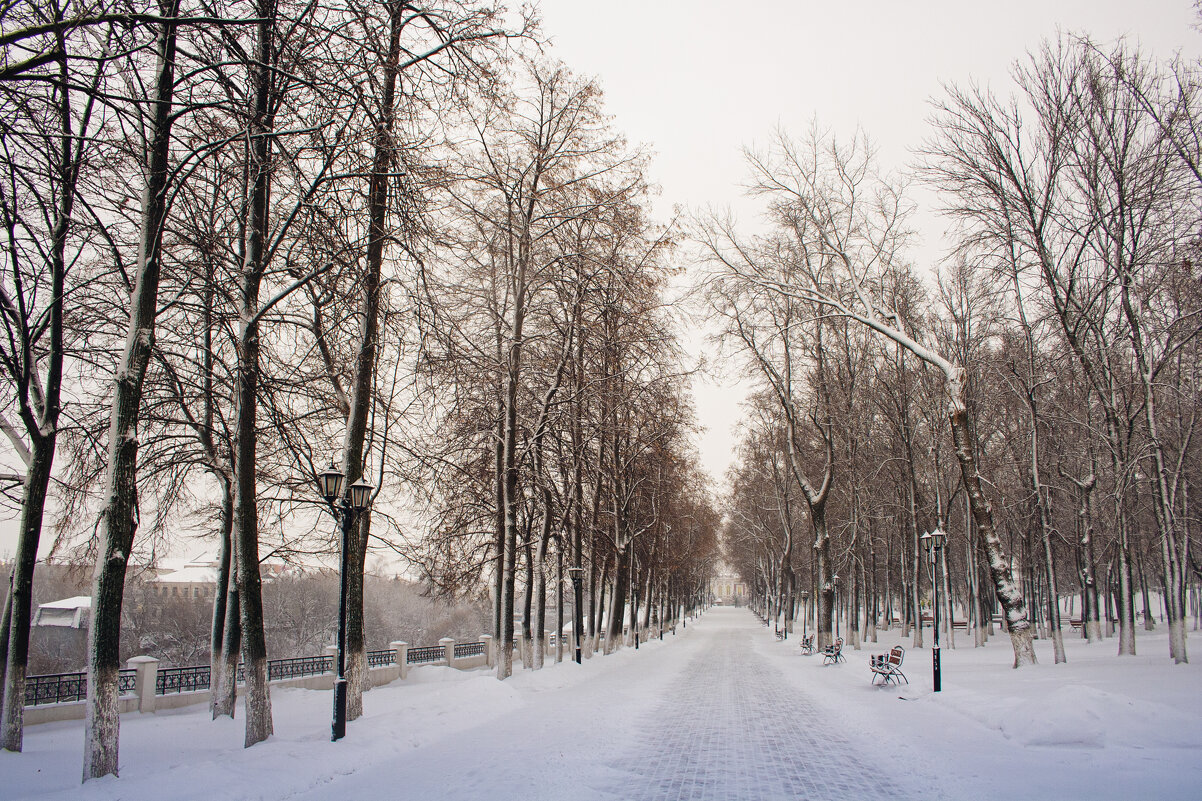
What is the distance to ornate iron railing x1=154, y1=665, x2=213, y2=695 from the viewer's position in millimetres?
18203

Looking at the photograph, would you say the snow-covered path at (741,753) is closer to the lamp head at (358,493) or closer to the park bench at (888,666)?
the park bench at (888,666)

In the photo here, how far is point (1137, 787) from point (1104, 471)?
26.7 meters

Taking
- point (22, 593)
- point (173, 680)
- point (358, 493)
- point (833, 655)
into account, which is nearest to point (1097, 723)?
point (358, 493)

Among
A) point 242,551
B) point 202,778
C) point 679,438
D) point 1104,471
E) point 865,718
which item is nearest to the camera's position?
point 202,778

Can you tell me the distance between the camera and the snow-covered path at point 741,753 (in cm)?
759

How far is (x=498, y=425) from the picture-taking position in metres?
20.2

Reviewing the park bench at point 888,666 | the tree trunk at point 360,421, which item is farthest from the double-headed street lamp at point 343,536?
the park bench at point 888,666

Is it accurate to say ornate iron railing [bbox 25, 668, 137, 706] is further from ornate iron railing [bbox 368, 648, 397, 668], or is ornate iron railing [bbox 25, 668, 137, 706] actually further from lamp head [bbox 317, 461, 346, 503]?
ornate iron railing [bbox 368, 648, 397, 668]

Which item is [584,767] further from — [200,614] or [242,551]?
[200,614]

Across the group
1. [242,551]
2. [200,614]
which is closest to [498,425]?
[242,551]

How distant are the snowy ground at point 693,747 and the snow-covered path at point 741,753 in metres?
0.04

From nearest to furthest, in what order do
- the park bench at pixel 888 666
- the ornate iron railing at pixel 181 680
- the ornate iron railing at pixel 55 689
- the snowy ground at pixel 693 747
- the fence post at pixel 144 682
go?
1. the snowy ground at pixel 693 747
2. the ornate iron railing at pixel 55 689
3. the park bench at pixel 888 666
4. the fence post at pixel 144 682
5. the ornate iron railing at pixel 181 680

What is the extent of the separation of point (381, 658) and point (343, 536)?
54.0ft

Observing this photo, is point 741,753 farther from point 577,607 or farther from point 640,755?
point 577,607
